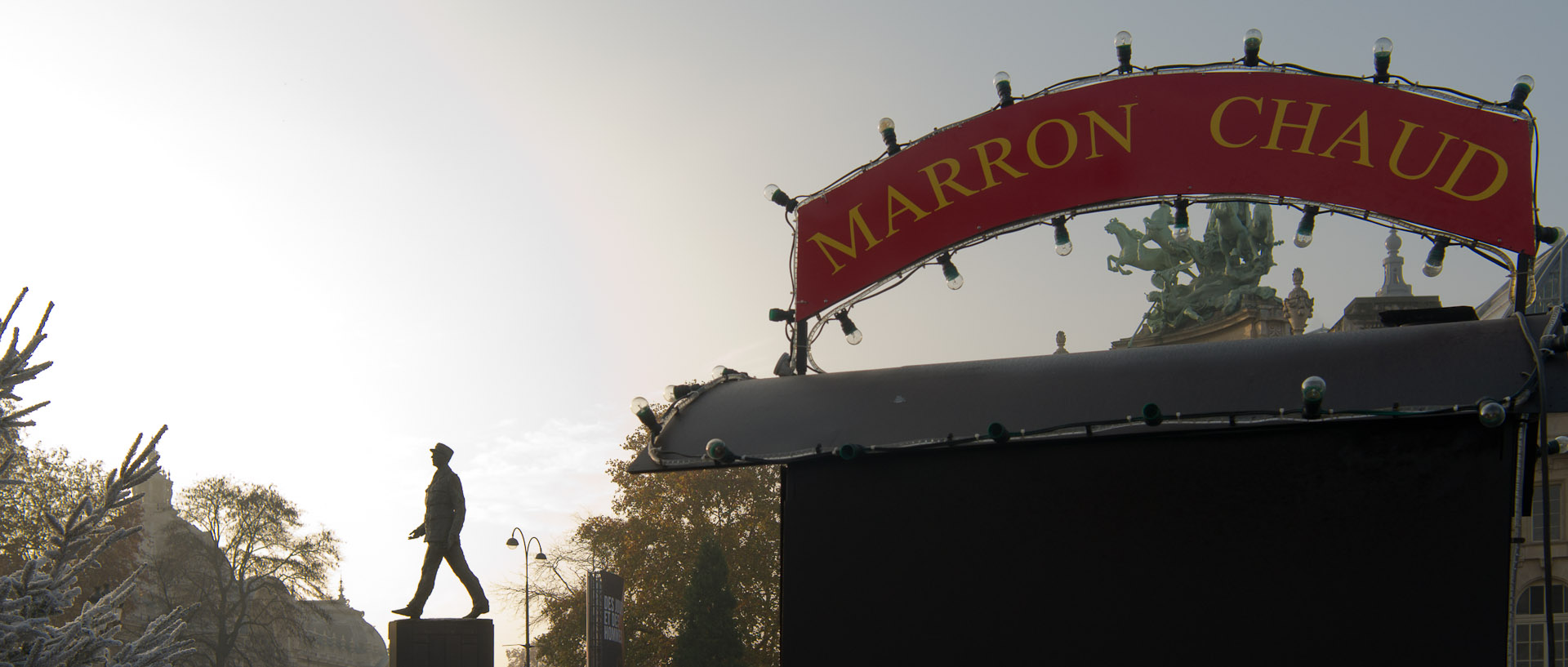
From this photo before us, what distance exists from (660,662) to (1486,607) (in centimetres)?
3360

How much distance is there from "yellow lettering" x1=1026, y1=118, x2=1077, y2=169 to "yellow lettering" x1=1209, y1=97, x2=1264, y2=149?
800 millimetres

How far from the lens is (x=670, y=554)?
38281 millimetres

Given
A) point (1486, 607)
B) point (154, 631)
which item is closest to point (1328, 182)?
point (1486, 607)

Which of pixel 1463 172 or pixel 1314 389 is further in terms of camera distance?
pixel 1463 172

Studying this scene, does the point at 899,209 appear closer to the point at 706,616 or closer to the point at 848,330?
the point at 848,330

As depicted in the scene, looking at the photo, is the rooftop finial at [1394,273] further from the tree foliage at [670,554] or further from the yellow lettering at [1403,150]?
the yellow lettering at [1403,150]

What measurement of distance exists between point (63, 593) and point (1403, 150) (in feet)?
26.8

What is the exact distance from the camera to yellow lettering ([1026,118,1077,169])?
24.5ft

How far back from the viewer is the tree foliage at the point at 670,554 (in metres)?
36.9

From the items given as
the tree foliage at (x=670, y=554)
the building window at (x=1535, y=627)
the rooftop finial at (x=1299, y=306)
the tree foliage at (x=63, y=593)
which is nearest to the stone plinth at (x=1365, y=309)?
the rooftop finial at (x=1299, y=306)

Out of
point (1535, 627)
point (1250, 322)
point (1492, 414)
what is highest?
point (1250, 322)

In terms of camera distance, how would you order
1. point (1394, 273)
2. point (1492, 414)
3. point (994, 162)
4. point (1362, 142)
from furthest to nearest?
point (1394, 273), point (994, 162), point (1362, 142), point (1492, 414)

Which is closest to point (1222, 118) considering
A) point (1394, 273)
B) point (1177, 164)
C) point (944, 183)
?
point (1177, 164)

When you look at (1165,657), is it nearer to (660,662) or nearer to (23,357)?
(23,357)
